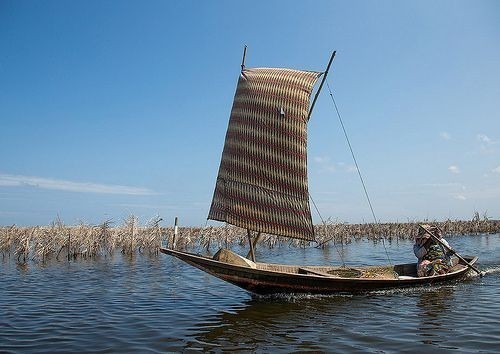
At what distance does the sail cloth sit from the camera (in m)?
14.5

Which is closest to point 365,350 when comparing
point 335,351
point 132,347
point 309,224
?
point 335,351

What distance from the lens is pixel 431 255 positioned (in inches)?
666

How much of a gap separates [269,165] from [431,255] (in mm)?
7928

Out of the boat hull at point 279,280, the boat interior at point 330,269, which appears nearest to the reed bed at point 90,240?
the boat interior at point 330,269

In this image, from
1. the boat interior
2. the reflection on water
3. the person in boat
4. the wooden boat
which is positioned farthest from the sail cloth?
the person in boat

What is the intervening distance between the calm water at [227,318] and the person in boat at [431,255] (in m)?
0.80

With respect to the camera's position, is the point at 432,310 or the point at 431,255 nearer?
the point at 432,310

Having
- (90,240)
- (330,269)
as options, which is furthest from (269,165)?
(90,240)

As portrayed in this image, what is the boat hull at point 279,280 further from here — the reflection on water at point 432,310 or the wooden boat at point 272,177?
the reflection on water at point 432,310

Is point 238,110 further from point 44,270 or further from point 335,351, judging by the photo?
point 44,270

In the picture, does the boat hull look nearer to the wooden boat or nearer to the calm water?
the wooden boat

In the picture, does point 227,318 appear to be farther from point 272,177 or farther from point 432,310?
point 432,310

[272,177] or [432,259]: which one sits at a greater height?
[272,177]

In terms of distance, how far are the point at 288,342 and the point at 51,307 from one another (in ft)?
25.5
